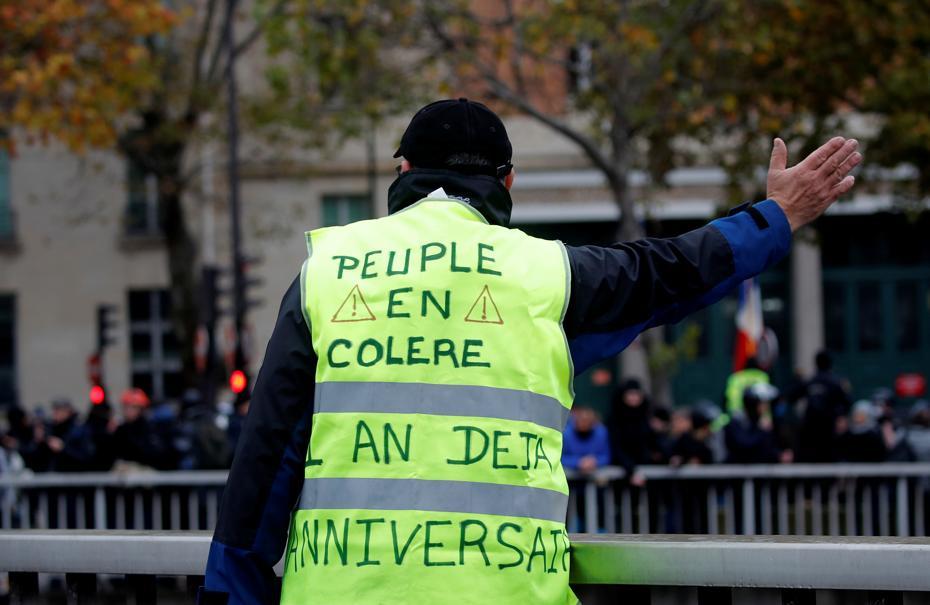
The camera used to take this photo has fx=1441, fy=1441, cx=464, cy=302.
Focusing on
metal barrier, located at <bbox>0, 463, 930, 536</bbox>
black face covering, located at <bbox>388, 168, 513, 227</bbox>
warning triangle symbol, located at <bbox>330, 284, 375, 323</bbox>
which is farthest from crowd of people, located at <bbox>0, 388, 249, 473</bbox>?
warning triangle symbol, located at <bbox>330, 284, 375, 323</bbox>

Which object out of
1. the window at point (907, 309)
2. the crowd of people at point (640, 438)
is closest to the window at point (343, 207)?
the window at point (907, 309)

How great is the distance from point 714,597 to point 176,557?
1.15 metres

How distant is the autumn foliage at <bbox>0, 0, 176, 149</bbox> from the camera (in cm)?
1808

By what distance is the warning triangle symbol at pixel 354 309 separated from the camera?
2.63 m

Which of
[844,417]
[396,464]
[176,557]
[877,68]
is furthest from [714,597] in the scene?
[877,68]

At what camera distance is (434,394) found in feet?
8.44

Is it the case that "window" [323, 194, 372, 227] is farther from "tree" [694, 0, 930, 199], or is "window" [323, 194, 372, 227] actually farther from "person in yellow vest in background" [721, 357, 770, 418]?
"person in yellow vest in background" [721, 357, 770, 418]

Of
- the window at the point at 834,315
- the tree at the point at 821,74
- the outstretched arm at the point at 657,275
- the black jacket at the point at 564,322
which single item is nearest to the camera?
the black jacket at the point at 564,322

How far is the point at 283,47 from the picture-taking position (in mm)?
18156

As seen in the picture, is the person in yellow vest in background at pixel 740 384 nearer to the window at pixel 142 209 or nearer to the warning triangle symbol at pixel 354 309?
the warning triangle symbol at pixel 354 309

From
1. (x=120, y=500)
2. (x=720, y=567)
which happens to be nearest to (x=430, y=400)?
(x=720, y=567)

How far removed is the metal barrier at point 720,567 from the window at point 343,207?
2709 cm

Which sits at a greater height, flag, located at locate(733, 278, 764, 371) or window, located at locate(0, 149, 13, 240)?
window, located at locate(0, 149, 13, 240)

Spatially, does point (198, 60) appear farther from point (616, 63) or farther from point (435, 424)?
point (435, 424)
